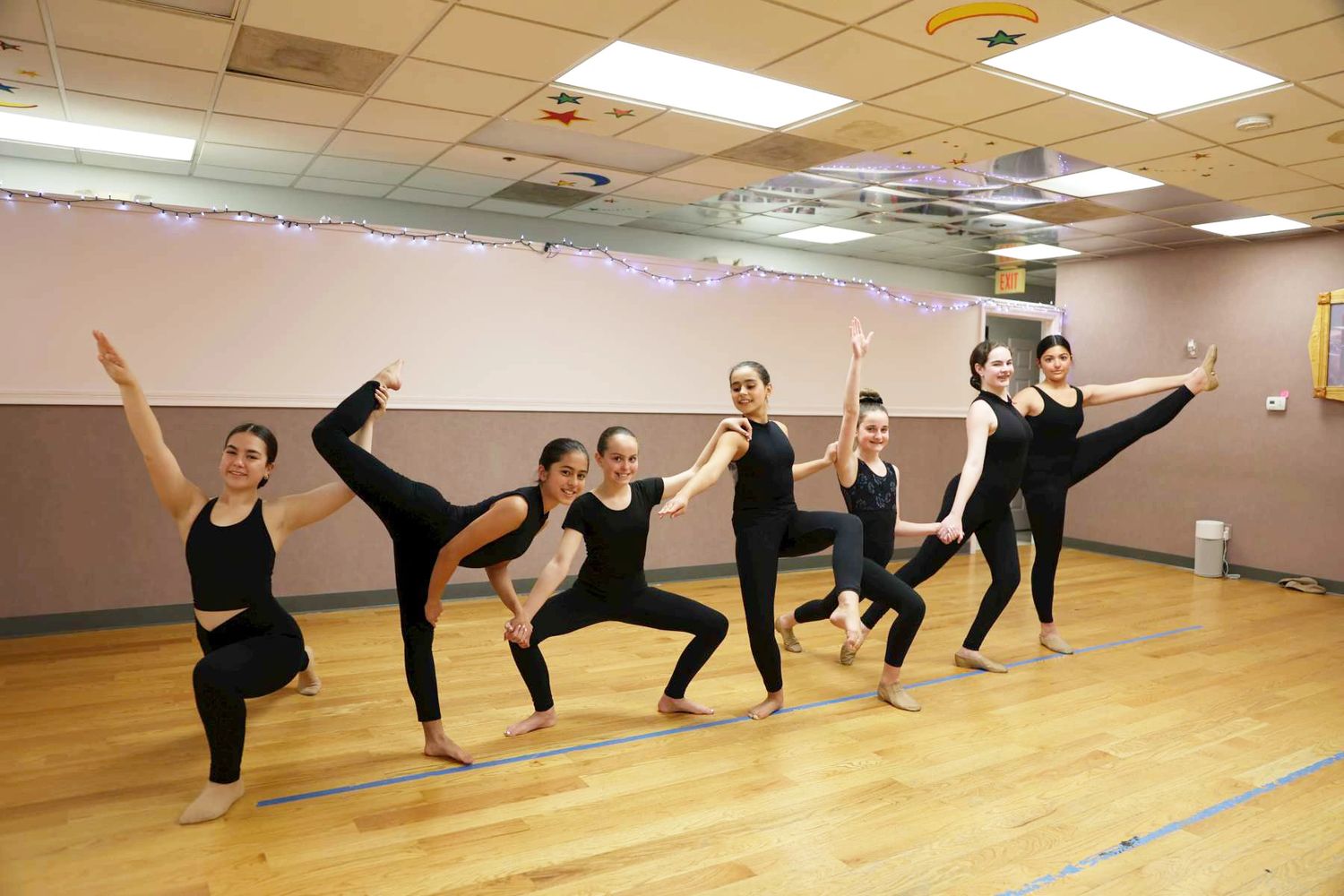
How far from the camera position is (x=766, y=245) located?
952 centimetres

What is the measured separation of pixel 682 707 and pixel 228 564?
72.7 inches

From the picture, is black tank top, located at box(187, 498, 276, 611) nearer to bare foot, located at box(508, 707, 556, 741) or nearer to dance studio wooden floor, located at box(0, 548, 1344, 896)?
dance studio wooden floor, located at box(0, 548, 1344, 896)

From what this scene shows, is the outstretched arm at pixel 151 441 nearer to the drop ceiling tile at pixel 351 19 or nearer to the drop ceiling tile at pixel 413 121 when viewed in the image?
the drop ceiling tile at pixel 351 19

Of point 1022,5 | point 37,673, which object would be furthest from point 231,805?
point 1022,5

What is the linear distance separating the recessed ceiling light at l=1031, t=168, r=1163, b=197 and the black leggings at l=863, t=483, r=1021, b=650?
255cm

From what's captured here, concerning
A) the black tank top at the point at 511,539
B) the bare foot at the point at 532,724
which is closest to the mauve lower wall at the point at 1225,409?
the bare foot at the point at 532,724

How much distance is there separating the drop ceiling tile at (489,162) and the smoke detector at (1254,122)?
385 centimetres

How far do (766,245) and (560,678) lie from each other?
6176 mm

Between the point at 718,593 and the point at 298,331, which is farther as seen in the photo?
the point at 718,593

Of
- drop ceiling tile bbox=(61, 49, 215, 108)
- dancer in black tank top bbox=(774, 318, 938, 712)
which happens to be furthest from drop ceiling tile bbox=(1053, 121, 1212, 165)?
drop ceiling tile bbox=(61, 49, 215, 108)

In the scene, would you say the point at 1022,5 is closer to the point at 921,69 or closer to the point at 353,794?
the point at 921,69

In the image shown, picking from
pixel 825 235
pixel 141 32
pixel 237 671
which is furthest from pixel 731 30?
pixel 825 235


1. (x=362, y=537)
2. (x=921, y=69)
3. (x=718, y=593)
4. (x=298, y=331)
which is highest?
(x=921, y=69)

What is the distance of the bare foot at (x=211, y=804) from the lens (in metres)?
2.81
